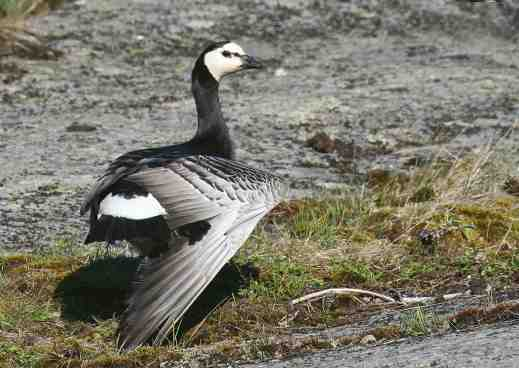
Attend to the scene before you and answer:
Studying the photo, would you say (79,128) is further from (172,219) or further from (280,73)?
(172,219)

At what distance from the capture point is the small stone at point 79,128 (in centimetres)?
855

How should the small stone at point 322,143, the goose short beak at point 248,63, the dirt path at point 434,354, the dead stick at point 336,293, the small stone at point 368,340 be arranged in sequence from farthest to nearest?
1. the small stone at point 322,143
2. the goose short beak at point 248,63
3. the dead stick at point 336,293
4. the small stone at point 368,340
5. the dirt path at point 434,354

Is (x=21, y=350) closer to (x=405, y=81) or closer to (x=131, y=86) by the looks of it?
(x=131, y=86)

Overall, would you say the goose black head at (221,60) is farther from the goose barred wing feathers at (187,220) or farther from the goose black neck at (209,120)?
the goose barred wing feathers at (187,220)

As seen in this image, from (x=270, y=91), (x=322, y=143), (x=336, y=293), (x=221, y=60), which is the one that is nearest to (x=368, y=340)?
(x=336, y=293)

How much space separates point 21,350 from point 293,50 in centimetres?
652

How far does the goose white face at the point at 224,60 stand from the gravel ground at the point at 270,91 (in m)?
1.23

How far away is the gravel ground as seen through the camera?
7.95 meters

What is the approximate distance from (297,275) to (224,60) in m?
1.82

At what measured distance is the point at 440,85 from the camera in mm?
9875

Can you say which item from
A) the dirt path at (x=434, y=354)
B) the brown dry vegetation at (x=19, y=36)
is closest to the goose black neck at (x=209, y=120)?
the dirt path at (x=434, y=354)

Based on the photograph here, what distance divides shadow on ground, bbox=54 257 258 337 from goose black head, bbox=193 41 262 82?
61.9 inches

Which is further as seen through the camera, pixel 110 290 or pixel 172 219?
pixel 110 290

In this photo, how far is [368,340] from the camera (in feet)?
15.4
